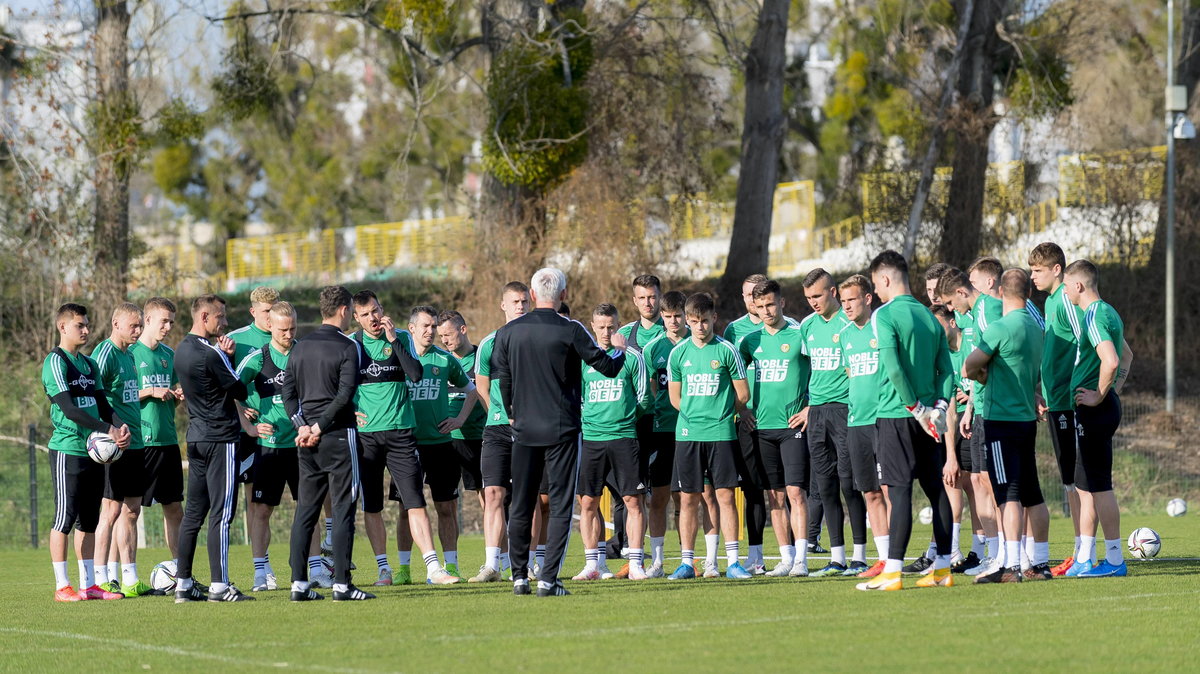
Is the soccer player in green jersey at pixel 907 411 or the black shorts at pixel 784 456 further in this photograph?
the black shorts at pixel 784 456

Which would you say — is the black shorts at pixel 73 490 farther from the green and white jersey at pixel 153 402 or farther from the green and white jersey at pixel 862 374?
the green and white jersey at pixel 862 374

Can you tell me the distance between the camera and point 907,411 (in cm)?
999

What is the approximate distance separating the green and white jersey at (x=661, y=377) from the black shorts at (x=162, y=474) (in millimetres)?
3895

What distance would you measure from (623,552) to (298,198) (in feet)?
127

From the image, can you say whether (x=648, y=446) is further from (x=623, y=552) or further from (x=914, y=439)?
(x=914, y=439)

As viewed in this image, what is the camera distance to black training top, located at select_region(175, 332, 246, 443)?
410 inches

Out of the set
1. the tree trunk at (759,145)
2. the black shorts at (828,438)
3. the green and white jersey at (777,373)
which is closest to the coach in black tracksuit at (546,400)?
the green and white jersey at (777,373)

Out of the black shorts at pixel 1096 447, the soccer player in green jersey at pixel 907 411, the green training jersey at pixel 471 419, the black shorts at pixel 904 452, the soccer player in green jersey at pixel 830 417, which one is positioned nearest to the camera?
the soccer player in green jersey at pixel 907 411

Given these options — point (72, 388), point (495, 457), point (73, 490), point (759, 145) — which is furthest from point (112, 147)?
point (495, 457)

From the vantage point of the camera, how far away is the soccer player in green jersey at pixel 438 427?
1246cm

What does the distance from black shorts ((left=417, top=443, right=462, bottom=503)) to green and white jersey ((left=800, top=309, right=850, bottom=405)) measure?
3.17 m

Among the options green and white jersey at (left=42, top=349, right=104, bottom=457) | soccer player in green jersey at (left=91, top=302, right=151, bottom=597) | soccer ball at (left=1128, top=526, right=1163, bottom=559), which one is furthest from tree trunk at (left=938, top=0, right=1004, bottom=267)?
green and white jersey at (left=42, top=349, right=104, bottom=457)

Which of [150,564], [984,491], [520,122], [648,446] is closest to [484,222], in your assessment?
[520,122]

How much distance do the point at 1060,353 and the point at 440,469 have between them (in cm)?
518
